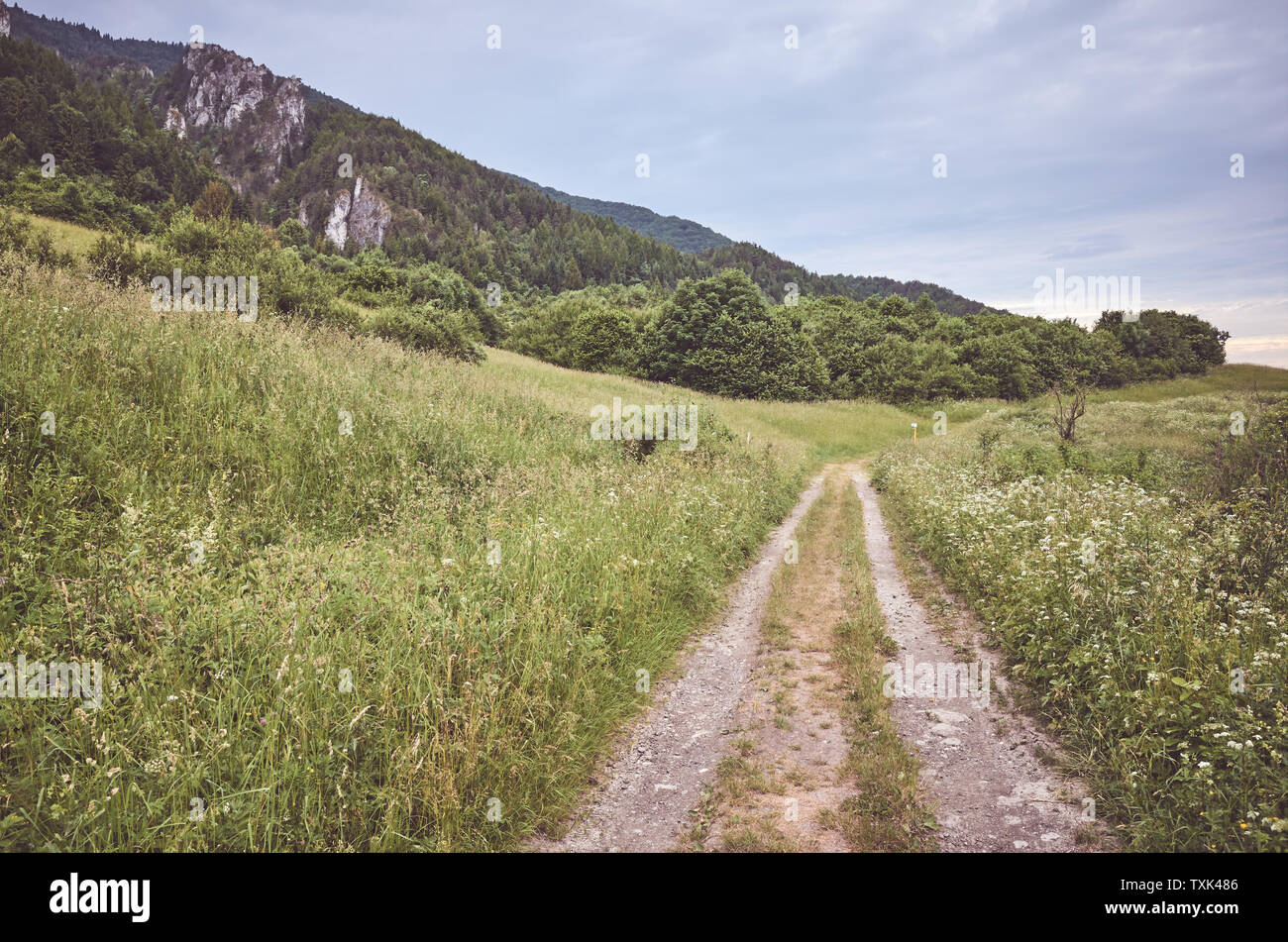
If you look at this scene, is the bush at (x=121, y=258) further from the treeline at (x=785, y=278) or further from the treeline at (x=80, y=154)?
the treeline at (x=785, y=278)

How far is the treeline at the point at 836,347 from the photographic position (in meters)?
51.0

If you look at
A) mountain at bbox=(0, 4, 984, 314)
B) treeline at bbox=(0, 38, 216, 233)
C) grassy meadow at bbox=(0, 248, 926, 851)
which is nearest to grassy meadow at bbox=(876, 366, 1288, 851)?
grassy meadow at bbox=(0, 248, 926, 851)

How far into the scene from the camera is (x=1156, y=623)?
16.9ft

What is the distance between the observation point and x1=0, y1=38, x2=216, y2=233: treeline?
3388 cm

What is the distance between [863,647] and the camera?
678 cm

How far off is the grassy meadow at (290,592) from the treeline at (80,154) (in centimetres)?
3438

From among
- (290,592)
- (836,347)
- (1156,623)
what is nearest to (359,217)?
(836,347)

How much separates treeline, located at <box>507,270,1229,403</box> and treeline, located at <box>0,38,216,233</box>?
1340 inches

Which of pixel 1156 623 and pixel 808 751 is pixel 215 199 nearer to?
pixel 808 751

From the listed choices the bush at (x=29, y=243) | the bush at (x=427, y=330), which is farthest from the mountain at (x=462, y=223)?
the bush at (x=29, y=243)

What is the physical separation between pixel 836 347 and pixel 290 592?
61.3m

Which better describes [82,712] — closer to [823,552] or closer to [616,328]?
[823,552]

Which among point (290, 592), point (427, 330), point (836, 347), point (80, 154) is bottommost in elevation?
point (290, 592)
